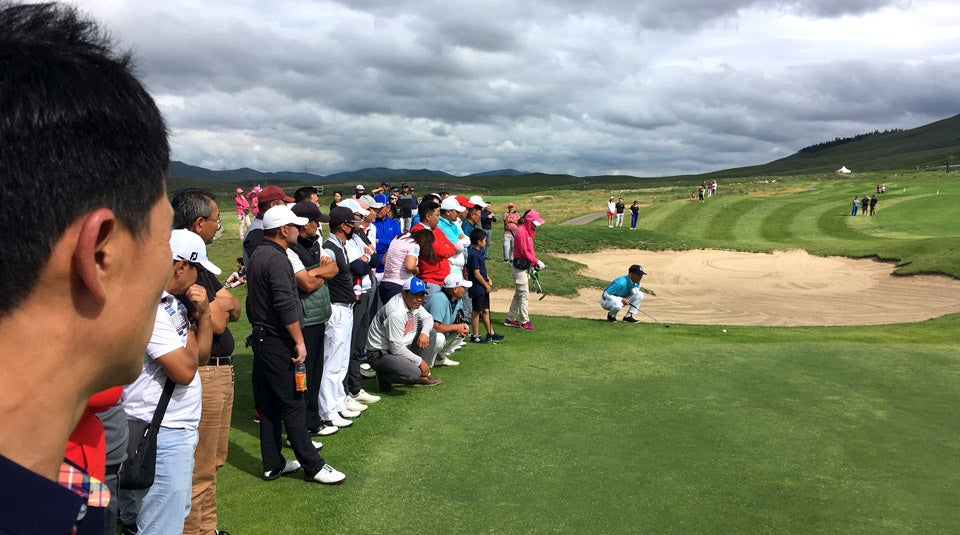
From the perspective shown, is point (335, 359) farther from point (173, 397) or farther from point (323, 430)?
point (173, 397)

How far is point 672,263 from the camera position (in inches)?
992

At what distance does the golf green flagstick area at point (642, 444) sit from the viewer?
4734 millimetres

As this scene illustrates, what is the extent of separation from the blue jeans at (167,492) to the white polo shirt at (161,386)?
0.09 meters

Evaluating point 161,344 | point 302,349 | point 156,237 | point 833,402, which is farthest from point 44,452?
point 833,402

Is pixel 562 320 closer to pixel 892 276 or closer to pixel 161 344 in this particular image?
pixel 161 344

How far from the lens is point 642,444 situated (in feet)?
19.7

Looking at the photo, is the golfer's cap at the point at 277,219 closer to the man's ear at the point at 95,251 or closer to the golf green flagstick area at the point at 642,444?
the golf green flagstick area at the point at 642,444

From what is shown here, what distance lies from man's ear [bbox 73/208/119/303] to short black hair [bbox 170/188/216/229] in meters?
4.37

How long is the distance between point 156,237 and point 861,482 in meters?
5.86

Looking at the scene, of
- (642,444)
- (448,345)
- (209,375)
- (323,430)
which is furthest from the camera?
(448,345)

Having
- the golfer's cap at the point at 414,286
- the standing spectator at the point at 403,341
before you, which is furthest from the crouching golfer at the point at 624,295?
the golfer's cap at the point at 414,286

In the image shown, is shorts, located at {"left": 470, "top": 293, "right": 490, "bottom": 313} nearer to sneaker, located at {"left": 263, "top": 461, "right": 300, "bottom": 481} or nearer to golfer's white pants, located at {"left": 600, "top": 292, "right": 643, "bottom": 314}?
golfer's white pants, located at {"left": 600, "top": 292, "right": 643, "bottom": 314}

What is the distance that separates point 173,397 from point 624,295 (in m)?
11.5

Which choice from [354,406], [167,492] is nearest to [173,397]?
[167,492]
